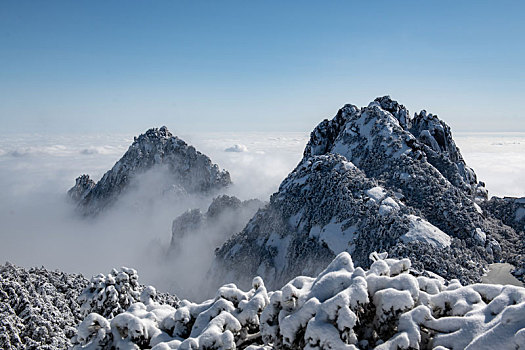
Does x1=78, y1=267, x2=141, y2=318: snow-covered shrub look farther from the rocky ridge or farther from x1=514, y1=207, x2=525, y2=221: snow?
x1=514, y1=207, x2=525, y2=221: snow

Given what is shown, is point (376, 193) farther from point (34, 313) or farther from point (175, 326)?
point (175, 326)

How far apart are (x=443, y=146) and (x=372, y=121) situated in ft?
96.3

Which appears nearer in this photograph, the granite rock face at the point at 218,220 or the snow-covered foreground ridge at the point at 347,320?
the snow-covered foreground ridge at the point at 347,320

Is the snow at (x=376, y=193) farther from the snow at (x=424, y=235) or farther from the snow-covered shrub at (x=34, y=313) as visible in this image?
the snow-covered shrub at (x=34, y=313)

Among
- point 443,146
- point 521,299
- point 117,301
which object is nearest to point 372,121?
point 443,146

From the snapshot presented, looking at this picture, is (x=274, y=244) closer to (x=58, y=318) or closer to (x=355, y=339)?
(x=58, y=318)

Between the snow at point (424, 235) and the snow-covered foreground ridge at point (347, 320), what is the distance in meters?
39.3

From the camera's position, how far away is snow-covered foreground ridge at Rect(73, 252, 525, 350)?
1073 centimetres

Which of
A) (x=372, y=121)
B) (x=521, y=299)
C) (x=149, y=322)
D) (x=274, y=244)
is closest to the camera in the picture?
(x=521, y=299)

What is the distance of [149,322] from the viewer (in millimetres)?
14789

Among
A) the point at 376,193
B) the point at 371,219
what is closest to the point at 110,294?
the point at 371,219

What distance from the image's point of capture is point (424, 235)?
5116 centimetres

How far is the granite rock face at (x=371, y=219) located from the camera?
51594 mm

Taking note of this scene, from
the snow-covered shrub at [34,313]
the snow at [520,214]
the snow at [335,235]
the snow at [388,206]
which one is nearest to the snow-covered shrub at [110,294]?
the snow-covered shrub at [34,313]
